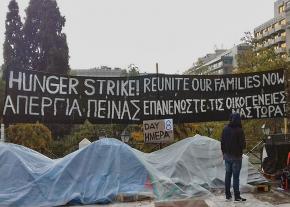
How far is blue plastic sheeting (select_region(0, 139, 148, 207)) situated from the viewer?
970 cm

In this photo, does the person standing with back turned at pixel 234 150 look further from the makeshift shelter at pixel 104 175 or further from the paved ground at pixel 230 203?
the makeshift shelter at pixel 104 175

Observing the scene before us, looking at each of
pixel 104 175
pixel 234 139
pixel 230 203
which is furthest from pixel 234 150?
Answer: pixel 104 175

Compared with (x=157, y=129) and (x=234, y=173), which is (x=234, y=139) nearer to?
(x=234, y=173)

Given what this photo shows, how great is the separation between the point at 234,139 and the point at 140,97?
3367 millimetres

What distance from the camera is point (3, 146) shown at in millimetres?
10547

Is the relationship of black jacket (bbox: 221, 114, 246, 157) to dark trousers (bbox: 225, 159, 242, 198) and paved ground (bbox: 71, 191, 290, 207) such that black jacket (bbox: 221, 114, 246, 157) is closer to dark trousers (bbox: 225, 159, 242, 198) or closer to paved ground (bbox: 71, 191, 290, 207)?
dark trousers (bbox: 225, 159, 242, 198)

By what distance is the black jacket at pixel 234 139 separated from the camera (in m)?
9.48

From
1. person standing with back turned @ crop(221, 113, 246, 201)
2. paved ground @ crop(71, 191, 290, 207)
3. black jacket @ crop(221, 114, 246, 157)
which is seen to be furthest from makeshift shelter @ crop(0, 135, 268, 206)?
black jacket @ crop(221, 114, 246, 157)

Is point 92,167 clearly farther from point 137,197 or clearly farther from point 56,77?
point 56,77

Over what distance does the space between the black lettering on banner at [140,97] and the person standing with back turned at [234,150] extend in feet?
8.51

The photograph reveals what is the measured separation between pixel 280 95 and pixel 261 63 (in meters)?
23.2

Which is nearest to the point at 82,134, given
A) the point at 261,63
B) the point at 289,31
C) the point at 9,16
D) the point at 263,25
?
the point at 261,63

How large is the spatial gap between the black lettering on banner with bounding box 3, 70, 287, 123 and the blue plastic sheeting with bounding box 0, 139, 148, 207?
1.06 meters

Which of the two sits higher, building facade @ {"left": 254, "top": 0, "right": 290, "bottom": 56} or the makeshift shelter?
building facade @ {"left": 254, "top": 0, "right": 290, "bottom": 56}
